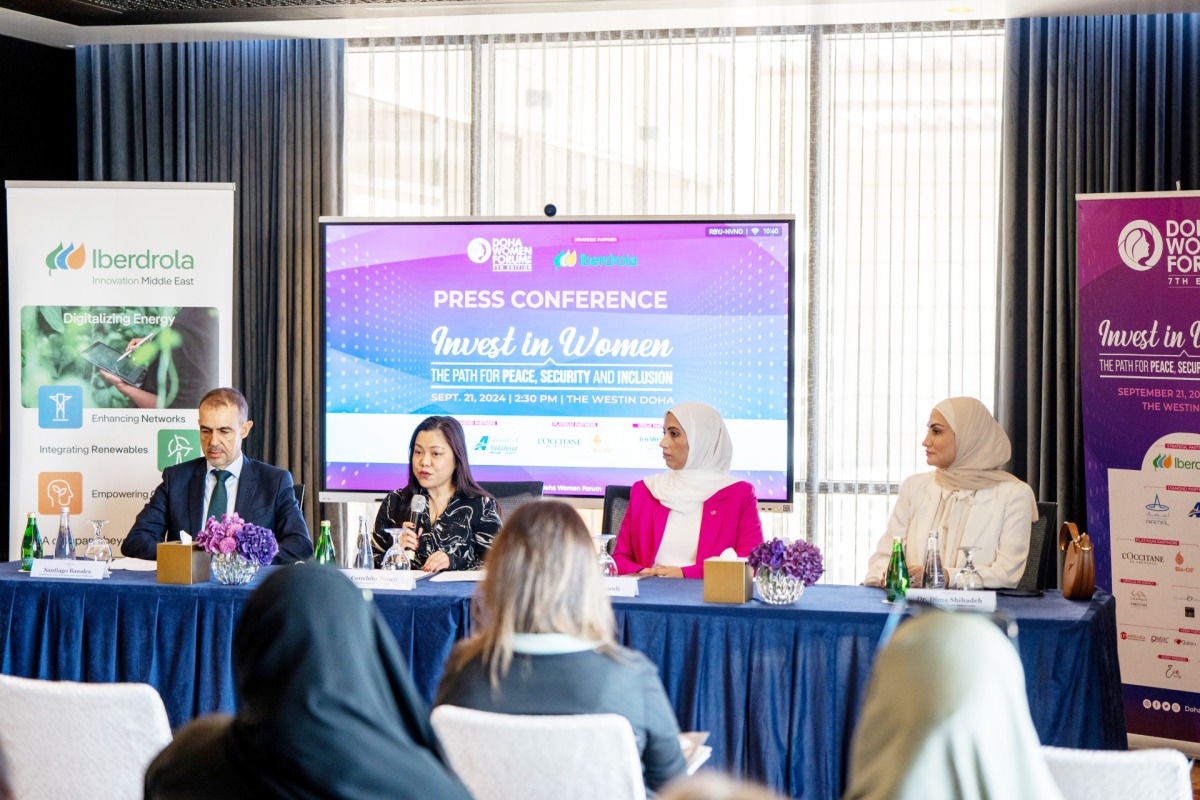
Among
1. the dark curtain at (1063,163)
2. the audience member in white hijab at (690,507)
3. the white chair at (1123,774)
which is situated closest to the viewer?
the white chair at (1123,774)

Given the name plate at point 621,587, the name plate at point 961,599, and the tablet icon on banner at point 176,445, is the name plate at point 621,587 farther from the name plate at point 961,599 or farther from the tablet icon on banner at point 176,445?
the tablet icon on banner at point 176,445

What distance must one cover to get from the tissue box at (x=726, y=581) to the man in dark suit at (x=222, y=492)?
165 cm

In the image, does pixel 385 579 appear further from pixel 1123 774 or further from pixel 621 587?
pixel 1123 774

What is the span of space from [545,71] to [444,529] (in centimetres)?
271

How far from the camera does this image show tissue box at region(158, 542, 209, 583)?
3781 millimetres

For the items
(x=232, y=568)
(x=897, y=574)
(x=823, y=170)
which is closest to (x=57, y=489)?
(x=232, y=568)

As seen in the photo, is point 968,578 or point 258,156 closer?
point 968,578

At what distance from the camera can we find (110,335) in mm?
5617

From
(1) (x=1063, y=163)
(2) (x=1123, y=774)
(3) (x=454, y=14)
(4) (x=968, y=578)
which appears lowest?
(2) (x=1123, y=774)

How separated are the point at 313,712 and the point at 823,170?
4.75 m

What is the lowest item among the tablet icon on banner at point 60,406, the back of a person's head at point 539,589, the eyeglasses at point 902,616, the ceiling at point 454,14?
the eyeglasses at point 902,616

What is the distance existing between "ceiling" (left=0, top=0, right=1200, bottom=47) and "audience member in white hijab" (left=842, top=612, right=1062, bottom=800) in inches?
175

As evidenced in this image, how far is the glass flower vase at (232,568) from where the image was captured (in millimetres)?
3756

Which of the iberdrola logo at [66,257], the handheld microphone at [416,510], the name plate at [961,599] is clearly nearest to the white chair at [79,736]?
the handheld microphone at [416,510]
